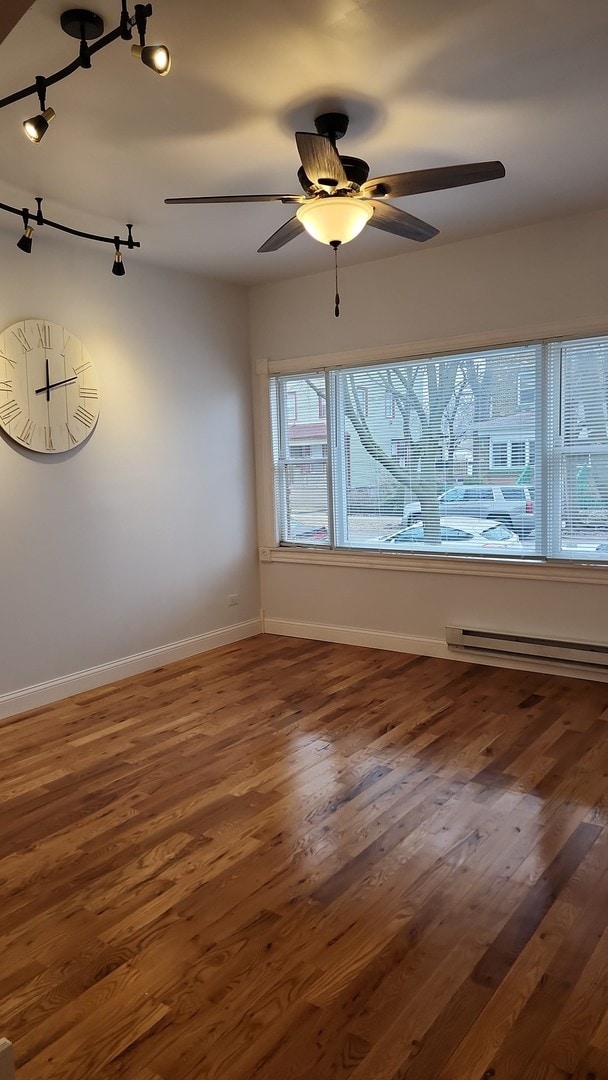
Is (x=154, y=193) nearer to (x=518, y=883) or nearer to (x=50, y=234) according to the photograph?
(x=50, y=234)

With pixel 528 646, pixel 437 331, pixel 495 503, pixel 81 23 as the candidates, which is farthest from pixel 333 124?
pixel 528 646

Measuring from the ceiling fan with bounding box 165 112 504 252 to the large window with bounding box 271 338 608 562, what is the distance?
1.59 meters

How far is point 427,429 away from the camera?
482 centimetres

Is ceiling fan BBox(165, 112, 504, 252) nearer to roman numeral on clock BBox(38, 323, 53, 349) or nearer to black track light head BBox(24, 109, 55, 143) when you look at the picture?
black track light head BBox(24, 109, 55, 143)

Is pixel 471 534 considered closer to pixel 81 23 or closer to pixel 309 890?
pixel 309 890

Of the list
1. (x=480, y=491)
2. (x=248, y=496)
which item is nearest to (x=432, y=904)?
(x=480, y=491)

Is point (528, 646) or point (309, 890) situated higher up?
point (528, 646)

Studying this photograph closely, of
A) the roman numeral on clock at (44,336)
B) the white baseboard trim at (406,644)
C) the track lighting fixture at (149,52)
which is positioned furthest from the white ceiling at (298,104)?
the white baseboard trim at (406,644)

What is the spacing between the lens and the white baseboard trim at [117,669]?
4.12 metres

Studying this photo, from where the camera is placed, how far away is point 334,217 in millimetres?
2844

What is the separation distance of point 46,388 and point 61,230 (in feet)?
2.90

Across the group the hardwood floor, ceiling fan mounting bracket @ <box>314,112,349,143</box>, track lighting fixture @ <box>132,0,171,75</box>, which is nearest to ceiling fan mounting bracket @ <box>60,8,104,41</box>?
track lighting fixture @ <box>132,0,171,75</box>

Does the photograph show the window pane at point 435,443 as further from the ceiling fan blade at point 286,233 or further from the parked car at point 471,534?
the ceiling fan blade at point 286,233

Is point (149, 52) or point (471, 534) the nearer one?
point (149, 52)
